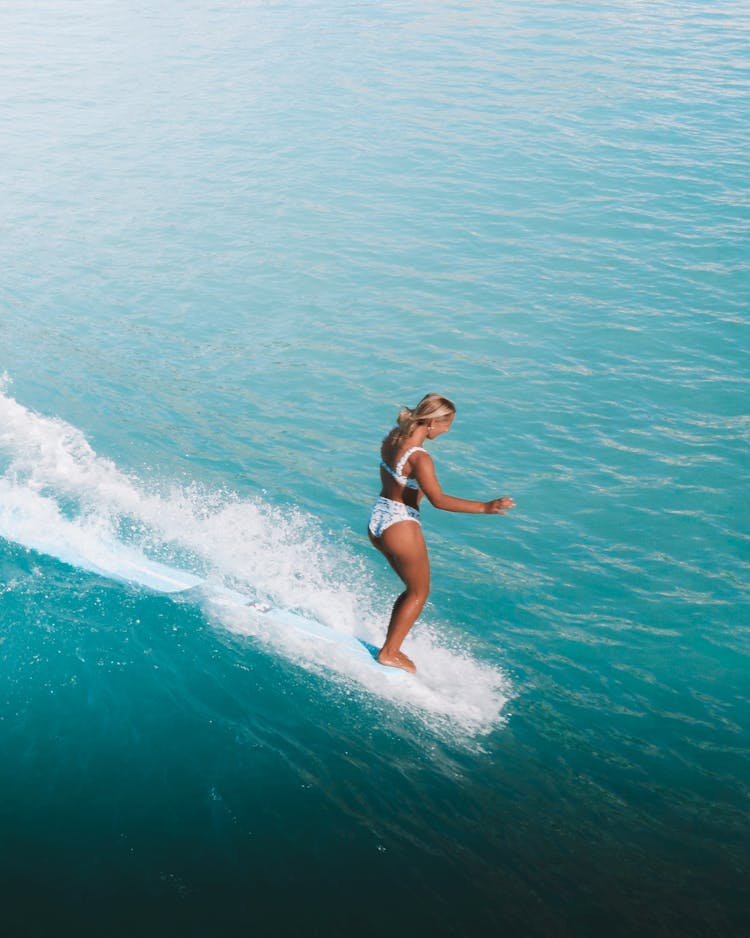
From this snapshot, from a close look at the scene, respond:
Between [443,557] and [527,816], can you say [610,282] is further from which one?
[527,816]

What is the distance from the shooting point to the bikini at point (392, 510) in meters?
6.96

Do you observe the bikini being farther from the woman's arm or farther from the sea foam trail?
the sea foam trail

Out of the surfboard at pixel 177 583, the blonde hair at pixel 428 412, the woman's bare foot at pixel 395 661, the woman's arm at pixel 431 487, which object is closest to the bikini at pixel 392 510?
the woman's arm at pixel 431 487

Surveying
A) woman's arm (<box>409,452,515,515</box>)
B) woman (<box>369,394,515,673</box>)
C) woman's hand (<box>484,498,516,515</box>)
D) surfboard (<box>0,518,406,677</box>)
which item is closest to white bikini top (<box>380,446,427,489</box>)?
woman (<box>369,394,515,673</box>)

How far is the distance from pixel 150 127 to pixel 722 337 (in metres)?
18.6

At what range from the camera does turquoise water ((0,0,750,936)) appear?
6.32 meters

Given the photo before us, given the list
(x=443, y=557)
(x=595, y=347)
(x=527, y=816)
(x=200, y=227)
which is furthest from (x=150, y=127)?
(x=527, y=816)

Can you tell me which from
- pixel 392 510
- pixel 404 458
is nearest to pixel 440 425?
pixel 404 458

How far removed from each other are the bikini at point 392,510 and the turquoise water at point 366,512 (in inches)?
58.6

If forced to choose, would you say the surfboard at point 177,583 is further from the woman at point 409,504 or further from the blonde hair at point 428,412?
the blonde hair at point 428,412

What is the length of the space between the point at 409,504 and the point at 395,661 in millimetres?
1564

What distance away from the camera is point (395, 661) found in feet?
25.6

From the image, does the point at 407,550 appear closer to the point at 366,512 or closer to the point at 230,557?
the point at 230,557

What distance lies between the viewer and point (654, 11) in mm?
33906
